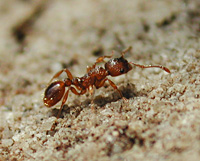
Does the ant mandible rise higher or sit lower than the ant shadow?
higher

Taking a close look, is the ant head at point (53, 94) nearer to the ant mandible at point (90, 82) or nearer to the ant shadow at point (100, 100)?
the ant mandible at point (90, 82)

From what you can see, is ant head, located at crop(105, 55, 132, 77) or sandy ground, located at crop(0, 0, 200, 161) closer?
sandy ground, located at crop(0, 0, 200, 161)

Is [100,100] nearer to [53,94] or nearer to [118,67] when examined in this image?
[118,67]

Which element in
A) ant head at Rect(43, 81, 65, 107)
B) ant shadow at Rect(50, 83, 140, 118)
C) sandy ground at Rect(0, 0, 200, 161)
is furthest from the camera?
ant head at Rect(43, 81, 65, 107)

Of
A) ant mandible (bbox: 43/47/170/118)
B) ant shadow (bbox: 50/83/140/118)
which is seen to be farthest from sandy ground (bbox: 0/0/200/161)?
ant mandible (bbox: 43/47/170/118)

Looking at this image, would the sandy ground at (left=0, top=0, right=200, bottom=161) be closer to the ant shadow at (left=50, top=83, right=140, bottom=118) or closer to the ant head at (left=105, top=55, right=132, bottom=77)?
the ant shadow at (left=50, top=83, right=140, bottom=118)

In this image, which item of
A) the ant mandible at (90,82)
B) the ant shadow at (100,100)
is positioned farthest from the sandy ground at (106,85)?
the ant mandible at (90,82)

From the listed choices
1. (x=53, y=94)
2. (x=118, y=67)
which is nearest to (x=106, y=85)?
(x=118, y=67)
